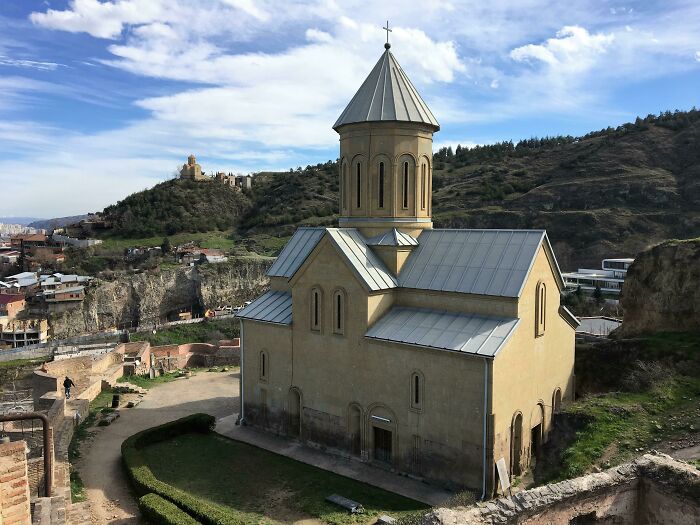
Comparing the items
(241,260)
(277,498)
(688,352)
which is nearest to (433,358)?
(277,498)

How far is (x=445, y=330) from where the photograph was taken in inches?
490

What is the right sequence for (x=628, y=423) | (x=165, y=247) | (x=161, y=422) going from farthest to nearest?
(x=165, y=247) < (x=161, y=422) < (x=628, y=423)

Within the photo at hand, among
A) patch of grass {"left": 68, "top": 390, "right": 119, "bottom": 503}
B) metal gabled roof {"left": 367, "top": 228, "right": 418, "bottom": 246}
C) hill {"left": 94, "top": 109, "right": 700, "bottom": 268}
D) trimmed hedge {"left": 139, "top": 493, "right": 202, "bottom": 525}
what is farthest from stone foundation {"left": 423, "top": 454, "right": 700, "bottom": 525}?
hill {"left": 94, "top": 109, "right": 700, "bottom": 268}

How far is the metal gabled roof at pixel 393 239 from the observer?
1438 centimetres

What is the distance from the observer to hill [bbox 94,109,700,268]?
4859 centimetres

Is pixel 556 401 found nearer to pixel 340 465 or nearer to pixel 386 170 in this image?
pixel 340 465

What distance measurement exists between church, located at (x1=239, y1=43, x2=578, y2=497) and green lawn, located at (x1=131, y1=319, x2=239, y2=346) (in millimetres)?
26356

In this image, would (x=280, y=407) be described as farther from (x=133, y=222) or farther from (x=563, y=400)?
(x=133, y=222)

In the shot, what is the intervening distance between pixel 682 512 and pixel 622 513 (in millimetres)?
833

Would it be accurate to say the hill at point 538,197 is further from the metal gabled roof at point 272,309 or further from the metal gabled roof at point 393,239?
the metal gabled roof at point 393,239

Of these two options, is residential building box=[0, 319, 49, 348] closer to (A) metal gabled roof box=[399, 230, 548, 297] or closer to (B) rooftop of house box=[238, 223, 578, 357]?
A: (B) rooftop of house box=[238, 223, 578, 357]

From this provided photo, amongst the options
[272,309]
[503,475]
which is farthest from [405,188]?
[503,475]

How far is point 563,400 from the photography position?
14.4 m

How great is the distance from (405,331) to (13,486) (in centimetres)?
832
